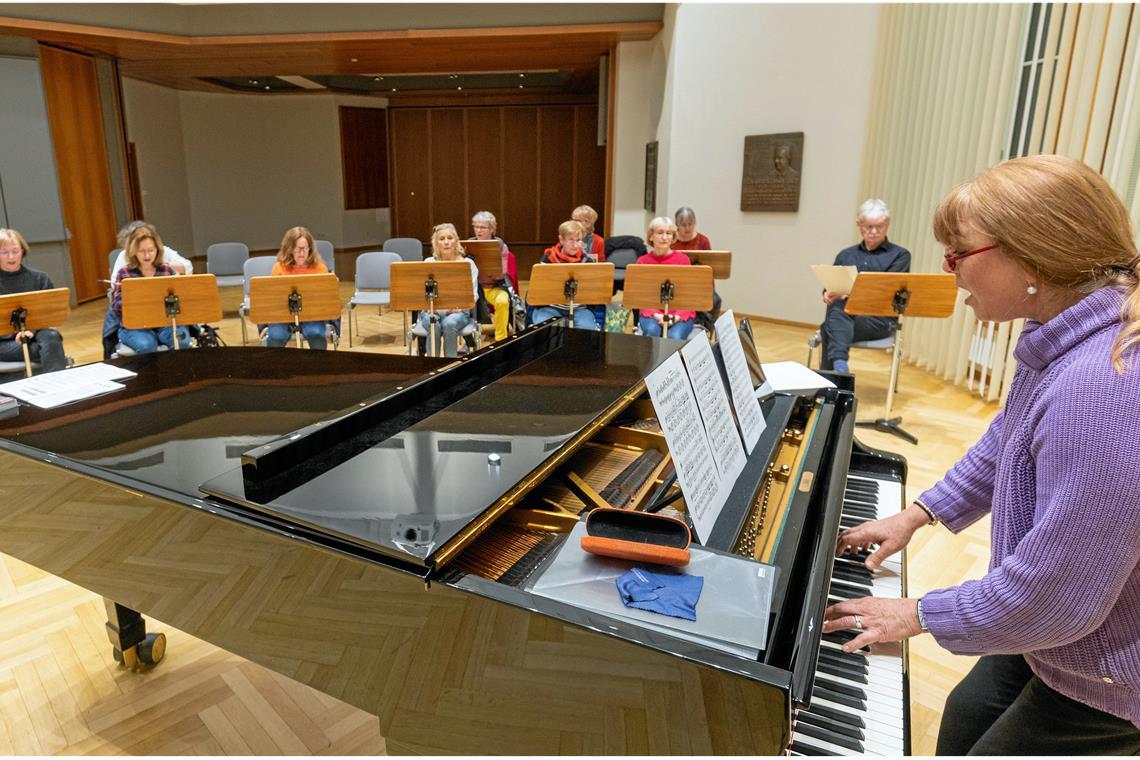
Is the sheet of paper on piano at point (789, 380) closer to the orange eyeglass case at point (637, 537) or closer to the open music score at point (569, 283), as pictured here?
the orange eyeglass case at point (637, 537)

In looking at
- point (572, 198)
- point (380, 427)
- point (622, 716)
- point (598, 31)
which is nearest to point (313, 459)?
point (380, 427)

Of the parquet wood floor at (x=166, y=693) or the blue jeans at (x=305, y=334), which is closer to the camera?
the parquet wood floor at (x=166, y=693)

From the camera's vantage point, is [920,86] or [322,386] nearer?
[322,386]

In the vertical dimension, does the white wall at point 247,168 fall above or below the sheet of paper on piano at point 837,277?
above

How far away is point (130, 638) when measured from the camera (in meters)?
2.27

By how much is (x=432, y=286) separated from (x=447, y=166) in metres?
9.92

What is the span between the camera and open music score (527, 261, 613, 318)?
193 inches

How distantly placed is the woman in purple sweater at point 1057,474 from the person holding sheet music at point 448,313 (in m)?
4.32

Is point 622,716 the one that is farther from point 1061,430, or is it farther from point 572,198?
point 572,198

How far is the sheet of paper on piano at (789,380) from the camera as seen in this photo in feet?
7.12

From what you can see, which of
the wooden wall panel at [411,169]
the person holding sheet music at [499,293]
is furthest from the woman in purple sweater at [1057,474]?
the wooden wall panel at [411,169]

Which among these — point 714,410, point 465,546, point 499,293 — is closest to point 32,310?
point 499,293

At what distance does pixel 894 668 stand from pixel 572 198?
525 inches

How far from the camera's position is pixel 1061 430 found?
92cm
